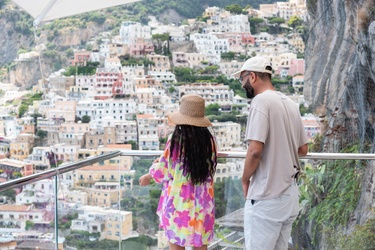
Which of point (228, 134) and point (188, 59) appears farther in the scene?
point (188, 59)

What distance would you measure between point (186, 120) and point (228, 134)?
13.4 meters

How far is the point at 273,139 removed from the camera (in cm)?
248

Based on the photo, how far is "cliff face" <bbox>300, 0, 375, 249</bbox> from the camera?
8.30 metres

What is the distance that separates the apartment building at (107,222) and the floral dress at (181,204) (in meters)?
0.71

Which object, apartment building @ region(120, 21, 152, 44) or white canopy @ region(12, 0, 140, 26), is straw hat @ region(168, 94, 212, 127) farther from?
apartment building @ region(120, 21, 152, 44)

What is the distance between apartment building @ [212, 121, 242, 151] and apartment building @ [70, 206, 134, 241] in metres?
10.1

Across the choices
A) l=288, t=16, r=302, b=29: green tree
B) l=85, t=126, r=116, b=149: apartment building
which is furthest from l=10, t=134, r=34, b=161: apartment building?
l=288, t=16, r=302, b=29: green tree

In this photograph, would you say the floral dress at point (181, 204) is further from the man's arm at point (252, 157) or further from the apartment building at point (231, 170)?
the apartment building at point (231, 170)

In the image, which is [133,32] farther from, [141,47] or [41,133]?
[41,133]

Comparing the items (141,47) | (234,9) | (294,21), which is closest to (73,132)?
(141,47)

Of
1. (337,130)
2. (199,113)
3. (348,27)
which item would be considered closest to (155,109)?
(348,27)

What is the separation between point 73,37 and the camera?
22094 millimetres

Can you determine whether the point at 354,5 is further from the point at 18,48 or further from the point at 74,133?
the point at 74,133

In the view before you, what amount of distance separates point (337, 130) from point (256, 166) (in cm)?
770
